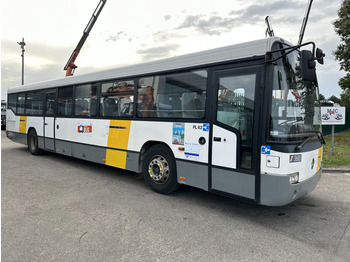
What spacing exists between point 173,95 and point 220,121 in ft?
4.10

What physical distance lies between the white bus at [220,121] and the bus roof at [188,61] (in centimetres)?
2

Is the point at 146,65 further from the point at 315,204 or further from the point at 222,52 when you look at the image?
the point at 315,204

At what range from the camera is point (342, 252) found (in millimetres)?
3252

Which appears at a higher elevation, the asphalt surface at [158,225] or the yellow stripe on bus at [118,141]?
the yellow stripe on bus at [118,141]

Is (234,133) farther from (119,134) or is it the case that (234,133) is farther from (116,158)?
(116,158)

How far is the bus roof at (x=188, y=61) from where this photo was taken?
3941mm

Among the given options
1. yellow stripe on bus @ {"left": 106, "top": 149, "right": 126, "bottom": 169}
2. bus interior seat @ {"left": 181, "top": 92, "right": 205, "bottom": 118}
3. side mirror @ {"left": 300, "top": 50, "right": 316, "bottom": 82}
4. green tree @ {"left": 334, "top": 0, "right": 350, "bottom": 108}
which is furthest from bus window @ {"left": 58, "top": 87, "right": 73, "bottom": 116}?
green tree @ {"left": 334, "top": 0, "right": 350, "bottom": 108}

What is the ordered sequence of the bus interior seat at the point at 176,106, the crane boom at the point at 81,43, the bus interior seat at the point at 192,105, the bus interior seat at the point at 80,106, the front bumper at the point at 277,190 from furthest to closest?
the crane boom at the point at 81,43 → the bus interior seat at the point at 80,106 → the bus interior seat at the point at 176,106 → the bus interior seat at the point at 192,105 → the front bumper at the point at 277,190

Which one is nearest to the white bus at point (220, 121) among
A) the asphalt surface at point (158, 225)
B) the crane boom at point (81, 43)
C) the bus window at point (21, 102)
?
the asphalt surface at point (158, 225)

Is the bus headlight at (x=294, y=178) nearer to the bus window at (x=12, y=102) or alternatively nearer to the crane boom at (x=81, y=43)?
the bus window at (x=12, y=102)

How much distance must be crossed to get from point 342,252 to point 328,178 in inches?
169

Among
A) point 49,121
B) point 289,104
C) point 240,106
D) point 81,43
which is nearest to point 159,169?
point 240,106

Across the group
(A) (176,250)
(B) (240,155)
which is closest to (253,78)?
(B) (240,155)

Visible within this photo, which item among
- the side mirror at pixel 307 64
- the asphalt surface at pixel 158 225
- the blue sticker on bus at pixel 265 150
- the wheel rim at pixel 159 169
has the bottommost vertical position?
the asphalt surface at pixel 158 225
